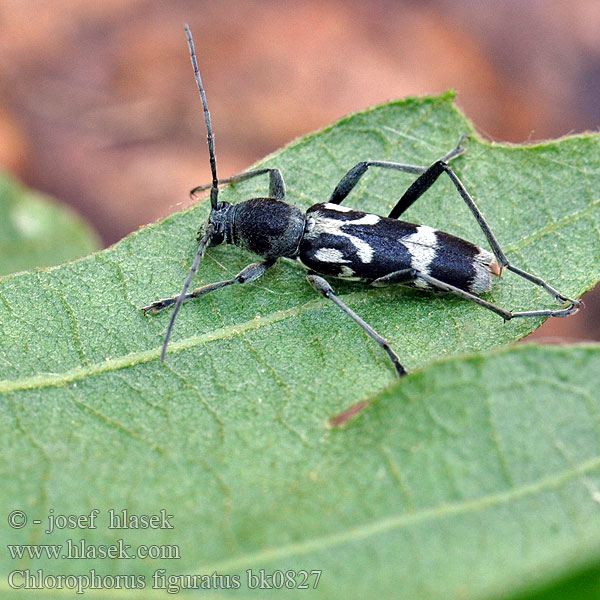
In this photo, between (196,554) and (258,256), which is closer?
(196,554)

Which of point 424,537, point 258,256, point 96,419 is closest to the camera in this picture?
point 424,537

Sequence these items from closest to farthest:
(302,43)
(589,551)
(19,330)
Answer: (589,551)
(19,330)
(302,43)

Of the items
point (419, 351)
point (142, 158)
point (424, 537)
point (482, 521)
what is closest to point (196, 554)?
point (424, 537)

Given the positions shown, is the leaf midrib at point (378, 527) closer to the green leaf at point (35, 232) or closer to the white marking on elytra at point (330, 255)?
the white marking on elytra at point (330, 255)

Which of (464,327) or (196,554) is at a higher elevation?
(464,327)

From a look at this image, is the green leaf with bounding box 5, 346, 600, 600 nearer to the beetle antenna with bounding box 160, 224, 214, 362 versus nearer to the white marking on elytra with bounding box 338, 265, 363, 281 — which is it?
the beetle antenna with bounding box 160, 224, 214, 362

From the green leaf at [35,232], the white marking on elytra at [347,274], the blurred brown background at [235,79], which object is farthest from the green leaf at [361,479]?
the blurred brown background at [235,79]

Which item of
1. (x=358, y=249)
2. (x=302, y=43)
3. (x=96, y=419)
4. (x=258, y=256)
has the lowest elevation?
(x=96, y=419)

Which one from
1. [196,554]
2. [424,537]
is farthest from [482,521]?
[196,554]

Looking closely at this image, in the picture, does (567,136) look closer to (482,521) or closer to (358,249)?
(358,249)
